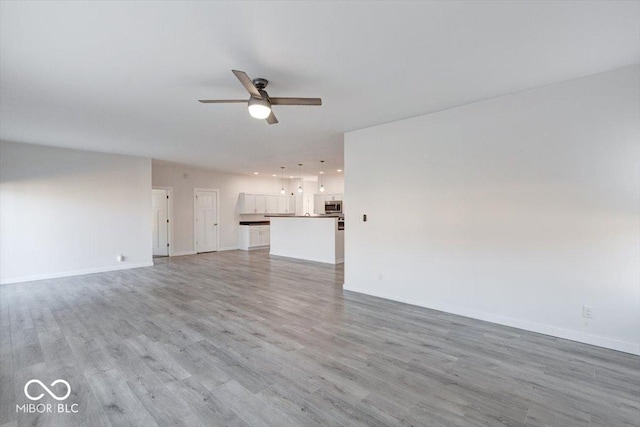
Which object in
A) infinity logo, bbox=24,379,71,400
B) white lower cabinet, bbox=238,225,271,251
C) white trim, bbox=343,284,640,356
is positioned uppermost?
white lower cabinet, bbox=238,225,271,251

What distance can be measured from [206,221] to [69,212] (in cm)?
371

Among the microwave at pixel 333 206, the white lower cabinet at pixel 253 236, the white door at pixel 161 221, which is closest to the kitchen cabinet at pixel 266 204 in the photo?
the white lower cabinet at pixel 253 236

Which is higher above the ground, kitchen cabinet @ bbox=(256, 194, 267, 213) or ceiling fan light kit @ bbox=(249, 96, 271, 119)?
ceiling fan light kit @ bbox=(249, 96, 271, 119)

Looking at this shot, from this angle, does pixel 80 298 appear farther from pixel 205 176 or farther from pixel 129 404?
pixel 205 176

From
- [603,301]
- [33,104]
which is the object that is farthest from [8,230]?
[603,301]

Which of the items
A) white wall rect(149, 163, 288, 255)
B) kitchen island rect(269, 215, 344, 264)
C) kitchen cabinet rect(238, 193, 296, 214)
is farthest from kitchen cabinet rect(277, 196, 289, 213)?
kitchen island rect(269, 215, 344, 264)

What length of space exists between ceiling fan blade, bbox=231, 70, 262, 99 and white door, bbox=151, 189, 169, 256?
7102 mm

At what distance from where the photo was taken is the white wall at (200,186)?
8445 mm

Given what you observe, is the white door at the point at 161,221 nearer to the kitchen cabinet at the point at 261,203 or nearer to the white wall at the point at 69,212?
the white wall at the point at 69,212

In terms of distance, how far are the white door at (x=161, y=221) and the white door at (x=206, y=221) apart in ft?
2.83

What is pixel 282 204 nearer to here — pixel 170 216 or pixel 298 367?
pixel 170 216

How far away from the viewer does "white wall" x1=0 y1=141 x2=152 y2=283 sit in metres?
5.36

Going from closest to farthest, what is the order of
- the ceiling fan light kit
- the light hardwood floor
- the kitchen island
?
the light hardwood floor → the ceiling fan light kit → the kitchen island

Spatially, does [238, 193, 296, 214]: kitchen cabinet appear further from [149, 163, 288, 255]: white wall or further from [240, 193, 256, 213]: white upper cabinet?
[149, 163, 288, 255]: white wall
